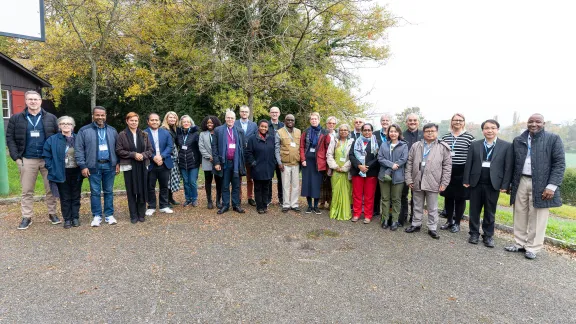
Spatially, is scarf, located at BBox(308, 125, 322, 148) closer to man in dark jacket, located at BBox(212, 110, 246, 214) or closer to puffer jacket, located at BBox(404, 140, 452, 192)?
man in dark jacket, located at BBox(212, 110, 246, 214)

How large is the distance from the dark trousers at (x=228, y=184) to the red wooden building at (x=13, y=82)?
52.7 ft

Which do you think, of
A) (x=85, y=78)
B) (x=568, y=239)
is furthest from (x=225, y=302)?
(x=85, y=78)

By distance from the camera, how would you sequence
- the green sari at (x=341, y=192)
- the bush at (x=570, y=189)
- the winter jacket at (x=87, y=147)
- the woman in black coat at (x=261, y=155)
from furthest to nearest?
the bush at (x=570, y=189)
the woman in black coat at (x=261, y=155)
the green sari at (x=341, y=192)
the winter jacket at (x=87, y=147)

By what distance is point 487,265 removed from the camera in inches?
163

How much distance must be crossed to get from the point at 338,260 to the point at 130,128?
4.02 metres

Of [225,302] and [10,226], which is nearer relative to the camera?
[225,302]

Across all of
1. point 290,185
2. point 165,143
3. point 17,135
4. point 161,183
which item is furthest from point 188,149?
point 17,135

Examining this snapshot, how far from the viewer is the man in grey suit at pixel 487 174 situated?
4680 millimetres

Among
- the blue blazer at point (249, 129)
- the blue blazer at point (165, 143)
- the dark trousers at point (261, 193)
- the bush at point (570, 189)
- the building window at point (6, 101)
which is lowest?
the bush at point (570, 189)

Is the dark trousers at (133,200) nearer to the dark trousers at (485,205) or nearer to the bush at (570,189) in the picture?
the dark trousers at (485,205)

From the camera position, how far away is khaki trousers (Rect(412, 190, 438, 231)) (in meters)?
5.12

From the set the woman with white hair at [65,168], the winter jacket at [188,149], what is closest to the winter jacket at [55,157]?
the woman with white hair at [65,168]

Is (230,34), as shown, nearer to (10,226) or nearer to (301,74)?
(301,74)

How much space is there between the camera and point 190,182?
658 centimetres
